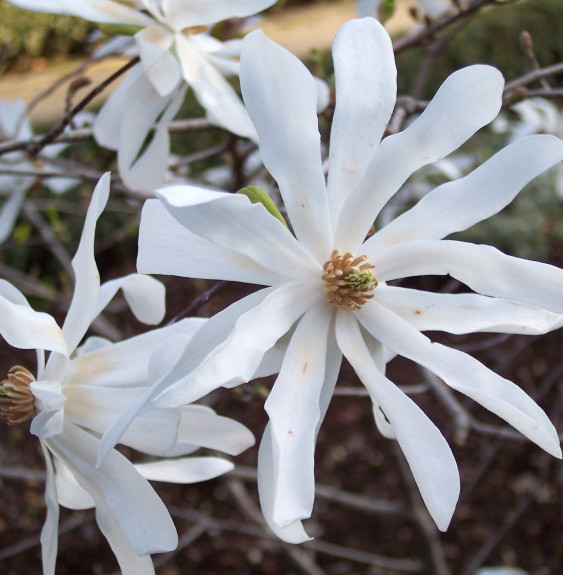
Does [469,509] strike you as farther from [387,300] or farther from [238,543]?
[387,300]

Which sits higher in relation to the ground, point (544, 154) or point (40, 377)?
point (544, 154)

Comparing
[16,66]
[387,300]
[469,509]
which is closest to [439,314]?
[387,300]

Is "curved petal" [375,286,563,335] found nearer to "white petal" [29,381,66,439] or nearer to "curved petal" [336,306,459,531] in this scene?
"curved petal" [336,306,459,531]

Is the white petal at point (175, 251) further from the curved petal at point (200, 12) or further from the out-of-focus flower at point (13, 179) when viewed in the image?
the out-of-focus flower at point (13, 179)

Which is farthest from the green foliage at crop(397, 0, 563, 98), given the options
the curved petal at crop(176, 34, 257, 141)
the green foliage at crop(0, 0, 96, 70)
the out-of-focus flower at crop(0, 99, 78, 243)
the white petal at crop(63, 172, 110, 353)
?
the white petal at crop(63, 172, 110, 353)

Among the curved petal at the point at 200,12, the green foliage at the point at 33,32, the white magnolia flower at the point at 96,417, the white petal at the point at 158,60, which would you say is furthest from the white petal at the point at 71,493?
the green foliage at the point at 33,32

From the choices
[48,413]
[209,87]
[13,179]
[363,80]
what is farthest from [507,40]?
[48,413]
